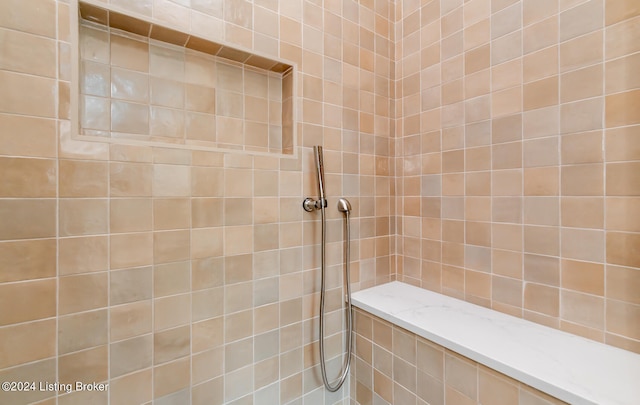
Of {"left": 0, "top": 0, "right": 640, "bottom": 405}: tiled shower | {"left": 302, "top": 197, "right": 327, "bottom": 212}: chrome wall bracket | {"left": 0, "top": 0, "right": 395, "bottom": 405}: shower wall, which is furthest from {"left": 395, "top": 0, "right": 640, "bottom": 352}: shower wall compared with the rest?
{"left": 302, "top": 197, "right": 327, "bottom": 212}: chrome wall bracket

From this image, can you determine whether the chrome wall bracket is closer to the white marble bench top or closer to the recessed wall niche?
the recessed wall niche

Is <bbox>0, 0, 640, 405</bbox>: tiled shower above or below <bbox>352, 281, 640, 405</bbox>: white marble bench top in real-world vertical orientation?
above

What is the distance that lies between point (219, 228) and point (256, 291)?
32 centimetres

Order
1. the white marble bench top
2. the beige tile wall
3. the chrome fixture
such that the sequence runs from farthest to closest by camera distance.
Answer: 1. the chrome fixture
2. the beige tile wall
3. the white marble bench top

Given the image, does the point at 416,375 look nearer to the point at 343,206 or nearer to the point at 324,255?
the point at 324,255

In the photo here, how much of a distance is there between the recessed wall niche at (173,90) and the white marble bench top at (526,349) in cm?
95

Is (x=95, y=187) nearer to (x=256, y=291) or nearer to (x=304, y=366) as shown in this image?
(x=256, y=291)

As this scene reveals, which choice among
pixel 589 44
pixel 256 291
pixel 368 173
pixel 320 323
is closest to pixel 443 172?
pixel 368 173

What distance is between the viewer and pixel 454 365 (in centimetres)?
92

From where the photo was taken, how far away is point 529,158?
1058 mm

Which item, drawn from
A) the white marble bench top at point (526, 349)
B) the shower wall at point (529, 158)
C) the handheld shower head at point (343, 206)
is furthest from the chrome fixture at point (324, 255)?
the shower wall at point (529, 158)

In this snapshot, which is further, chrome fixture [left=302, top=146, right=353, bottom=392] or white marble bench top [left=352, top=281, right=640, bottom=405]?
chrome fixture [left=302, top=146, right=353, bottom=392]

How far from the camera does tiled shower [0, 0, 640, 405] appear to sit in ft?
2.50

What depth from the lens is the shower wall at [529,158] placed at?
87 centimetres
